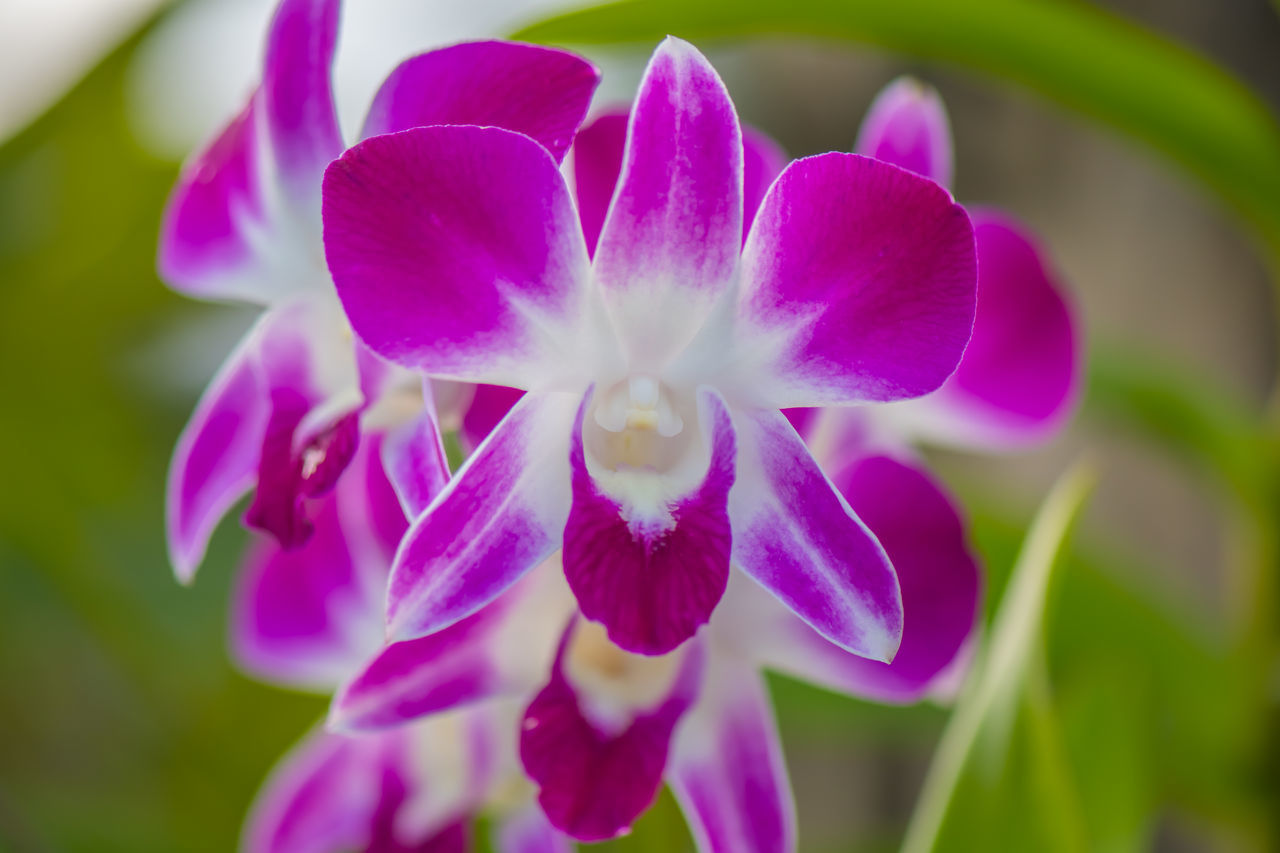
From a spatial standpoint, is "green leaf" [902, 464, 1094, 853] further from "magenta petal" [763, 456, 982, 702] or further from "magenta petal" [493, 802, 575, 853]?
"magenta petal" [493, 802, 575, 853]

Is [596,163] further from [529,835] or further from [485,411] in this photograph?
[529,835]

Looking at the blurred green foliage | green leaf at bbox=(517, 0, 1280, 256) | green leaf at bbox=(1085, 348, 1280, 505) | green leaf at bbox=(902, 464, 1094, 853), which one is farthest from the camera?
the blurred green foliage

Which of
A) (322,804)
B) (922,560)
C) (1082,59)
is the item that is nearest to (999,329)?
(922,560)

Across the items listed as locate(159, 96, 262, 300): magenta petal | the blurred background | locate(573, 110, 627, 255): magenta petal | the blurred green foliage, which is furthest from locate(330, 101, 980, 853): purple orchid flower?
the blurred green foliage

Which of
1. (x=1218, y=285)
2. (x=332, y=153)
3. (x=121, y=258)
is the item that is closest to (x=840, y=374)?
(x=332, y=153)

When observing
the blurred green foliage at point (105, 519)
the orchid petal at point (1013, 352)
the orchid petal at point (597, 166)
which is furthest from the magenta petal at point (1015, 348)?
the blurred green foliage at point (105, 519)

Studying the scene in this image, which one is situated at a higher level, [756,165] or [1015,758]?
[756,165]
